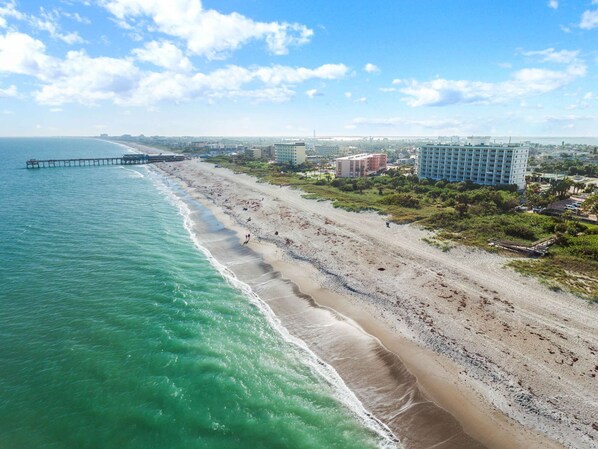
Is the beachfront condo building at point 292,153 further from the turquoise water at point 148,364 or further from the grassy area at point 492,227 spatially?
the turquoise water at point 148,364

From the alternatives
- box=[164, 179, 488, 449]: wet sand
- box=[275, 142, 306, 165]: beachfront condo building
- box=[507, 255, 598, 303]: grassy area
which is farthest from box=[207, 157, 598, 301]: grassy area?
box=[275, 142, 306, 165]: beachfront condo building

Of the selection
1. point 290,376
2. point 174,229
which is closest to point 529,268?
point 290,376

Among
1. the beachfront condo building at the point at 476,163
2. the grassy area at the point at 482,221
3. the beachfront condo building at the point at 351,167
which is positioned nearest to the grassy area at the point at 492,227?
the grassy area at the point at 482,221

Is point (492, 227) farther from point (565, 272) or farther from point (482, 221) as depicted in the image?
point (565, 272)

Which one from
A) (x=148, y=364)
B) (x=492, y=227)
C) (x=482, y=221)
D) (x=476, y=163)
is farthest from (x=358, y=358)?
(x=476, y=163)

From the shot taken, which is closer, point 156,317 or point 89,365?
point 89,365

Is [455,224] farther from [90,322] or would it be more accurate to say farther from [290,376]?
[90,322]
